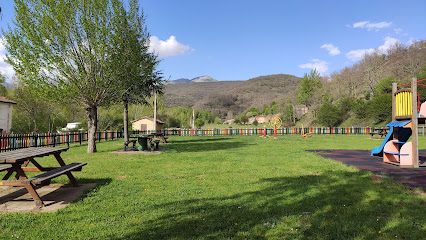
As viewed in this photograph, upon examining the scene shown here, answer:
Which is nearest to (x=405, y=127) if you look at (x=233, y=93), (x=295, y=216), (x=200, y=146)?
(x=295, y=216)

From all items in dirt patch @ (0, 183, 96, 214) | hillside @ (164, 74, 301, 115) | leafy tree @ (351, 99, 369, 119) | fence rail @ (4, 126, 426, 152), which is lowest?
dirt patch @ (0, 183, 96, 214)

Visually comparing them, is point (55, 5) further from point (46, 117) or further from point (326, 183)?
point (46, 117)

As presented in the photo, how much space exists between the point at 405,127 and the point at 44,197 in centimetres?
1145

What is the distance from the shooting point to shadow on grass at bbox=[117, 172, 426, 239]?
141 inches

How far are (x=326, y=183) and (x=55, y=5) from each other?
13810 millimetres

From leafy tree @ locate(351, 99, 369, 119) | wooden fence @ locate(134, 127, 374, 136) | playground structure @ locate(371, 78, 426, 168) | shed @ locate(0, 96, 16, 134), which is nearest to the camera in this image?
playground structure @ locate(371, 78, 426, 168)

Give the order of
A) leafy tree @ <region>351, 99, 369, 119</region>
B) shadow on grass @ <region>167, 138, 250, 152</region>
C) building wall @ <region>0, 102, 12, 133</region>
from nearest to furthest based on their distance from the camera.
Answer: shadow on grass @ <region>167, 138, 250, 152</region>, building wall @ <region>0, 102, 12, 133</region>, leafy tree @ <region>351, 99, 369, 119</region>

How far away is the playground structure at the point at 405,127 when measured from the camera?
8688mm

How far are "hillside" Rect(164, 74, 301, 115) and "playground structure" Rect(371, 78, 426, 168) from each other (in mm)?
117860

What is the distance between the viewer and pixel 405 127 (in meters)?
9.23

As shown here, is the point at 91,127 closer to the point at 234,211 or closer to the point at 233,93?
the point at 234,211

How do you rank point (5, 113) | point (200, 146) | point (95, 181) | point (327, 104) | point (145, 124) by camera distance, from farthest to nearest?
1. point (327, 104)
2. point (145, 124)
3. point (5, 113)
4. point (200, 146)
5. point (95, 181)

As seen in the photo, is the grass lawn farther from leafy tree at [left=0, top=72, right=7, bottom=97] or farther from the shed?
leafy tree at [left=0, top=72, right=7, bottom=97]

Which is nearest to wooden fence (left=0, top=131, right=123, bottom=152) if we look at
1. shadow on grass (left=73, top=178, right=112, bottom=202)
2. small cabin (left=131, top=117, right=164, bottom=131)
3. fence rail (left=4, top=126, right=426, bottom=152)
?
fence rail (left=4, top=126, right=426, bottom=152)
